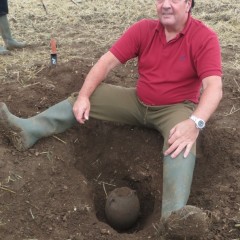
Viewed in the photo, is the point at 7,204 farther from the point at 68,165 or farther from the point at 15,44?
the point at 15,44

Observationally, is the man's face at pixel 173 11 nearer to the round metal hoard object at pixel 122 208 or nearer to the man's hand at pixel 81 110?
the man's hand at pixel 81 110

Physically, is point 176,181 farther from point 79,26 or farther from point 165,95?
point 79,26

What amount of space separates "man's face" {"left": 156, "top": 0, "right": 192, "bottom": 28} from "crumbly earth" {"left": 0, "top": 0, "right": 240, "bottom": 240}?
1049mm

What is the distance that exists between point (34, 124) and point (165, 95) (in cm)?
113

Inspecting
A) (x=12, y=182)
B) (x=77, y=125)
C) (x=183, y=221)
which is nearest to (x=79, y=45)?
(x=77, y=125)

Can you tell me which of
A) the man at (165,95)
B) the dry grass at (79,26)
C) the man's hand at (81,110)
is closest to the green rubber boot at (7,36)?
the dry grass at (79,26)

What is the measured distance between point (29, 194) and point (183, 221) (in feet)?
4.12

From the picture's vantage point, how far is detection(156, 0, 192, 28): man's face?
357 centimetres

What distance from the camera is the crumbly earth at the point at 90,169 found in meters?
3.23

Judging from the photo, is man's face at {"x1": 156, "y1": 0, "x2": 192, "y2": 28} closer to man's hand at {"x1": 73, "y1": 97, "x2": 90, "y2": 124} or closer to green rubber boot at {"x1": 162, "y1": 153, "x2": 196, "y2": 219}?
man's hand at {"x1": 73, "y1": 97, "x2": 90, "y2": 124}

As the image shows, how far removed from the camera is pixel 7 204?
3.34m

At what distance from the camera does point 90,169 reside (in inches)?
165

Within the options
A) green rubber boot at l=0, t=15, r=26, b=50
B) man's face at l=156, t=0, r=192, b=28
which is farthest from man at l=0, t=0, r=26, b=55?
man's face at l=156, t=0, r=192, b=28

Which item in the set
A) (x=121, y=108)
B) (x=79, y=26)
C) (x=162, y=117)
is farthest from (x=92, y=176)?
(x=79, y=26)
